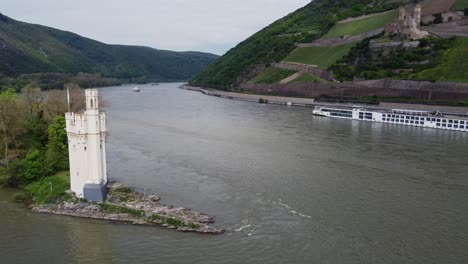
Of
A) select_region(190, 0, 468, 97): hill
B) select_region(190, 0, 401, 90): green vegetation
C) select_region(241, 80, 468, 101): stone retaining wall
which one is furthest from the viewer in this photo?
select_region(190, 0, 401, 90): green vegetation

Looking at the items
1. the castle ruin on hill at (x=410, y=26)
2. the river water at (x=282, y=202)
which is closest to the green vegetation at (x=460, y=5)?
the castle ruin on hill at (x=410, y=26)

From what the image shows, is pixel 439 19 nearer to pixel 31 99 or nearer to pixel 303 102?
pixel 303 102

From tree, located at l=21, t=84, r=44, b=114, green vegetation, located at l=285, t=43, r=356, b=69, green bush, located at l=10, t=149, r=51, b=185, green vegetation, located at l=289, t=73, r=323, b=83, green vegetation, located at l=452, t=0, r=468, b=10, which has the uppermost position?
green vegetation, located at l=452, t=0, r=468, b=10

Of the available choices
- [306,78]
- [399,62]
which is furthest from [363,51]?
[306,78]

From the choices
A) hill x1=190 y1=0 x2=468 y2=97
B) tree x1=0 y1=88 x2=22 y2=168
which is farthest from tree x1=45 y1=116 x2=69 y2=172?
hill x1=190 y1=0 x2=468 y2=97

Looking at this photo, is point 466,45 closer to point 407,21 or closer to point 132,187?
point 407,21

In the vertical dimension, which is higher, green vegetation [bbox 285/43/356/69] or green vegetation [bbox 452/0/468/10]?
green vegetation [bbox 452/0/468/10]

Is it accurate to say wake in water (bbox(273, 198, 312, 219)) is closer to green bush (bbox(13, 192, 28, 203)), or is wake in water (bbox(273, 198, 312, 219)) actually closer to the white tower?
the white tower
